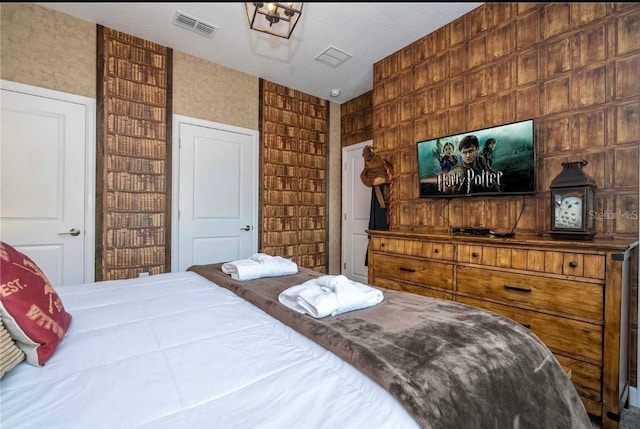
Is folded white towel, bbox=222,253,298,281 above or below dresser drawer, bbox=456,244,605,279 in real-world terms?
below

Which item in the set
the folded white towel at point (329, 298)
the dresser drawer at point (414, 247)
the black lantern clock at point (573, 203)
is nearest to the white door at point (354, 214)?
the dresser drawer at point (414, 247)

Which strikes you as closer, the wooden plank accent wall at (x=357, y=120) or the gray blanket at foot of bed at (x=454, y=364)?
the gray blanket at foot of bed at (x=454, y=364)

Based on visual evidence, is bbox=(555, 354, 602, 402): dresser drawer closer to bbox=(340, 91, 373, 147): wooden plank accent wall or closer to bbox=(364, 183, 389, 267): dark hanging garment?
bbox=(364, 183, 389, 267): dark hanging garment

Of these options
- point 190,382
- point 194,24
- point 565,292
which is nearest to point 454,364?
point 190,382

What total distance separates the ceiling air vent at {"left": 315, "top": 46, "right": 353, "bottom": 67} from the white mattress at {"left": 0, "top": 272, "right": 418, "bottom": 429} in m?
3.01

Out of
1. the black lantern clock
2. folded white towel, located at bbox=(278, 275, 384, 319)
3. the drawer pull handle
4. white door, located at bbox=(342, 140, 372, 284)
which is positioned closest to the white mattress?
folded white towel, located at bbox=(278, 275, 384, 319)

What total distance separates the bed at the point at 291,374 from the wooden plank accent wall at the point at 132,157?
2046 millimetres

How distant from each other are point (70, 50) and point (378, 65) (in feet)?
10.2

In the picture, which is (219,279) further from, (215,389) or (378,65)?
(378,65)

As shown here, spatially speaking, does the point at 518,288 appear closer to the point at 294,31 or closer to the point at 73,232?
the point at 294,31

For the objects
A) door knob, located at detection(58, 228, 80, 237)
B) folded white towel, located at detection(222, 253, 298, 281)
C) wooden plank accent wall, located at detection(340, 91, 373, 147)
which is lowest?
folded white towel, located at detection(222, 253, 298, 281)

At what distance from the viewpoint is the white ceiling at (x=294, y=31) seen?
259cm

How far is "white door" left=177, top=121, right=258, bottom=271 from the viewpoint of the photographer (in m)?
3.34

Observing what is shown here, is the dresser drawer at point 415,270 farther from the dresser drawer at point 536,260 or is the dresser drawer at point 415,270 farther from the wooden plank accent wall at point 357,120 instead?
the wooden plank accent wall at point 357,120
